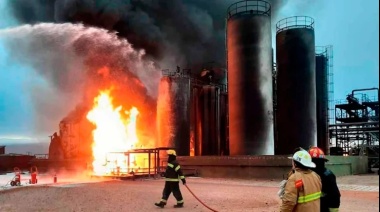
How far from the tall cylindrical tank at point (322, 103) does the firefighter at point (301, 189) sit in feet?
94.8

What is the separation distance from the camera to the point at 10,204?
12.0m

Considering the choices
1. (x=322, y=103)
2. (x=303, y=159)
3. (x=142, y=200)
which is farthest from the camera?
(x=322, y=103)

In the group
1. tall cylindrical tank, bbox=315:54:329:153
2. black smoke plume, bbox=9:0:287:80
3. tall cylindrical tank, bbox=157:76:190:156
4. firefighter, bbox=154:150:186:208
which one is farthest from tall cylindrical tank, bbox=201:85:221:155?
firefighter, bbox=154:150:186:208

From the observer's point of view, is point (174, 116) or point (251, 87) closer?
point (251, 87)

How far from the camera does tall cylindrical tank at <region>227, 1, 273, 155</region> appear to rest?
24.4 meters

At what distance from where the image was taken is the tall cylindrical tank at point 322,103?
32.6 meters

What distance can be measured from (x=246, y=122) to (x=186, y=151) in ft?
15.1

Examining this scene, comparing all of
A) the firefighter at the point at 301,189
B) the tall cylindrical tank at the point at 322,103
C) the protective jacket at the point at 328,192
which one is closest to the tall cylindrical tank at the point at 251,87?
the tall cylindrical tank at the point at 322,103

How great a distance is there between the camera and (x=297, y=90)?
26031 millimetres

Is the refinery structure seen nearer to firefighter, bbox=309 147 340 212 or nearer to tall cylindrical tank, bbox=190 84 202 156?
tall cylindrical tank, bbox=190 84 202 156

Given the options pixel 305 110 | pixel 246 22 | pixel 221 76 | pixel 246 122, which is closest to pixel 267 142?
pixel 246 122

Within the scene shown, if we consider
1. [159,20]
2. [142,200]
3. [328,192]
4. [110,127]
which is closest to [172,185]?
[142,200]

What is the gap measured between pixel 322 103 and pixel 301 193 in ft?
98.1

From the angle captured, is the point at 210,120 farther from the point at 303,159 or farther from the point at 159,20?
the point at 303,159
